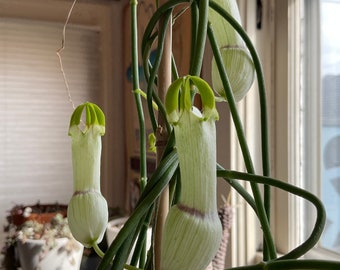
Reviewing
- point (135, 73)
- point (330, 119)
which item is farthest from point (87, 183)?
point (330, 119)

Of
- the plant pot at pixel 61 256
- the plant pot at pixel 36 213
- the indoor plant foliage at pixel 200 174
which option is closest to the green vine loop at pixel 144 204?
the indoor plant foliage at pixel 200 174

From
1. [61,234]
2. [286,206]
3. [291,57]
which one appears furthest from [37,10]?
[286,206]

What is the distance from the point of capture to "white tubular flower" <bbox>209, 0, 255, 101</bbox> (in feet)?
0.79

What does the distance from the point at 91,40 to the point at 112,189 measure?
0.62 meters

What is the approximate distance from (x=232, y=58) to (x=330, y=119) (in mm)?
679

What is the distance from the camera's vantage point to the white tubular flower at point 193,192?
0.18m

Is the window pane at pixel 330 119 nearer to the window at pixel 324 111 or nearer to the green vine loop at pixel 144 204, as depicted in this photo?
the window at pixel 324 111

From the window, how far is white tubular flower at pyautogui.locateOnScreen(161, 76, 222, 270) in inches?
27.9

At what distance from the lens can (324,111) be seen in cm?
87

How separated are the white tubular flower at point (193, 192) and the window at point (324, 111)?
0.71 m

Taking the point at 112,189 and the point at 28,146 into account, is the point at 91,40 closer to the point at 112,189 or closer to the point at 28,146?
the point at 28,146

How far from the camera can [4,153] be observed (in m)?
1.67

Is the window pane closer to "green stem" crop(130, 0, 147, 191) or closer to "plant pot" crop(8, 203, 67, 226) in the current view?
"green stem" crop(130, 0, 147, 191)

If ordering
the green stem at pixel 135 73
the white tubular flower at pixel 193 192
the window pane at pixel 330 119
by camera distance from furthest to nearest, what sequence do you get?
1. the window pane at pixel 330 119
2. the green stem at pixel 135 73
3. the white tubular flower at pixel 193 192
